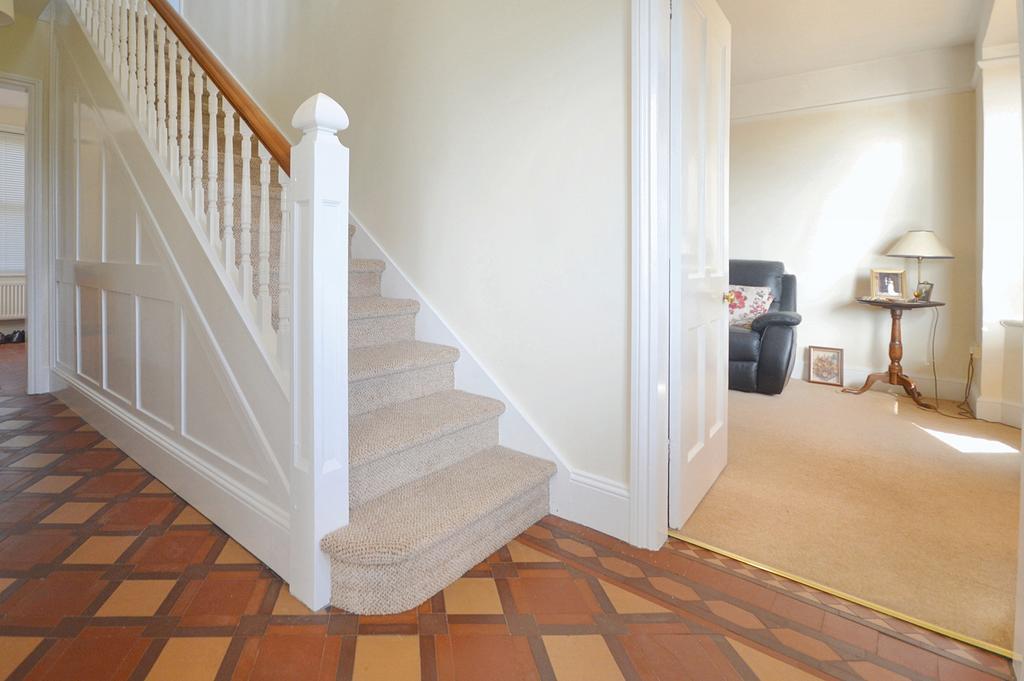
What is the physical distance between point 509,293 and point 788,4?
2.88 meters

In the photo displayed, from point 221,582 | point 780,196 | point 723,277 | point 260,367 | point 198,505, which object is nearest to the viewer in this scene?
point 221,582

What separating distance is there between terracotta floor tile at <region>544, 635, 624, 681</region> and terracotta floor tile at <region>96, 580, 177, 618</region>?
1.03m

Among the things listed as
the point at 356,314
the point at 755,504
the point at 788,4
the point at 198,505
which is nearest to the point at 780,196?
the point at 788,4

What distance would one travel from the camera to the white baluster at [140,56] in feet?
7.63

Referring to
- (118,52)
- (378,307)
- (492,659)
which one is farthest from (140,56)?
(492,659)

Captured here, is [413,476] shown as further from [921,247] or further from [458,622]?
[921,247]

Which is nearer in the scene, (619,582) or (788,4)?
(619,582)

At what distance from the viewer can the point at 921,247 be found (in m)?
3.93

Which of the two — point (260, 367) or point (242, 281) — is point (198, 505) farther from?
point (242, 281)

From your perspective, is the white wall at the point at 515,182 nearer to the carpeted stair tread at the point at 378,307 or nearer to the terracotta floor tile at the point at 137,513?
the carpeted stair tread at the point at 378,307

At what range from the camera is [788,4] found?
3449 millimetres

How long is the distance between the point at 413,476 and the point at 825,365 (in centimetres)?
406

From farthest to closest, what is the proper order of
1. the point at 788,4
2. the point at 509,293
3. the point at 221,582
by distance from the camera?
the point at 788,4
the point at 509,293
the point at 221,582

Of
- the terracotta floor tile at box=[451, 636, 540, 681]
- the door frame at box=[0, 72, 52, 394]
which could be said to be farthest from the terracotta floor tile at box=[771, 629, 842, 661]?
the door frame at box=[0, 72, 52, 394]
